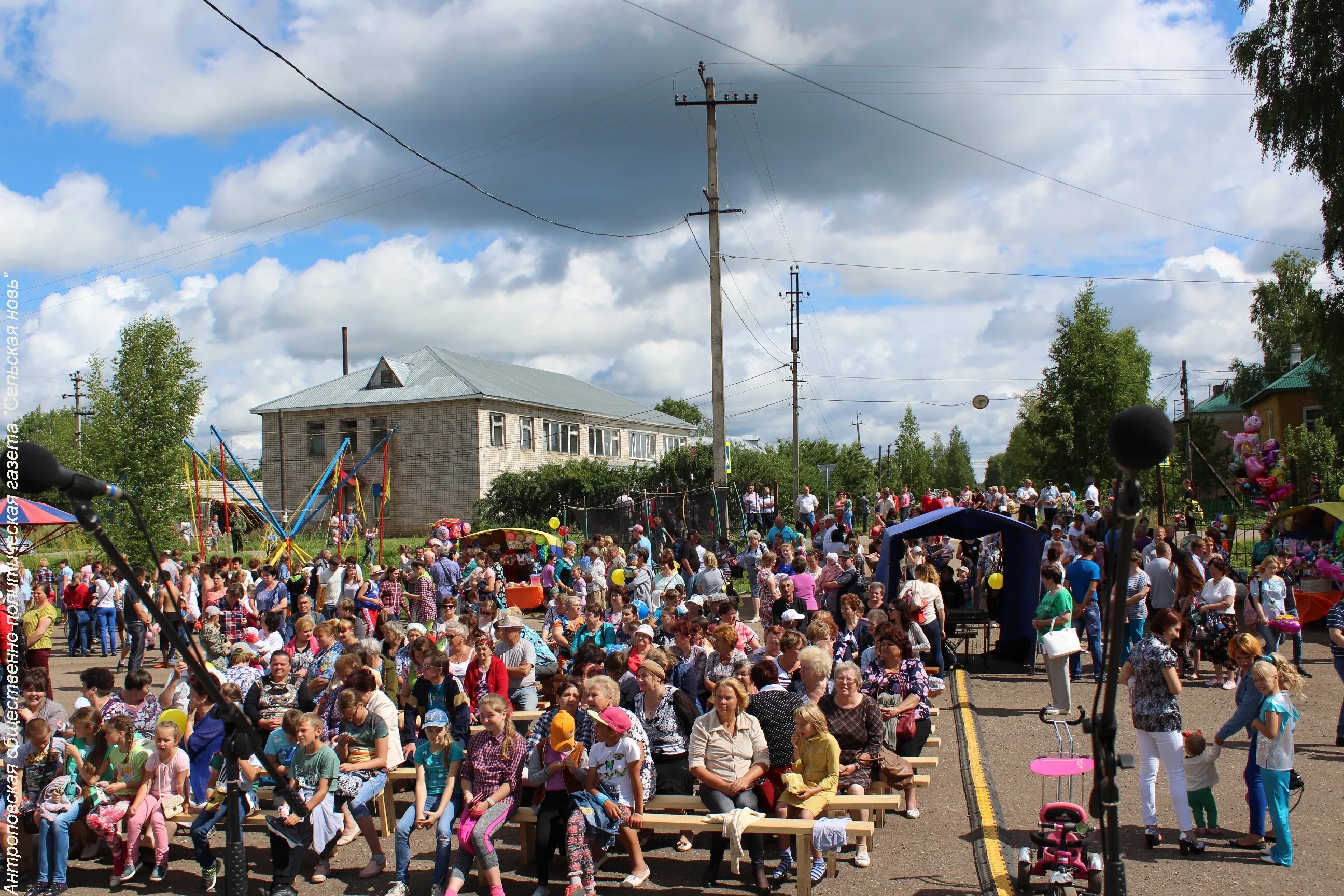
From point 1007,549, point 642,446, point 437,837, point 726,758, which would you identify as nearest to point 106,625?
point 437,837

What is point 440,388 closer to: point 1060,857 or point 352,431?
point 352,431

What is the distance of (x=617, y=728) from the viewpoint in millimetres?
6469

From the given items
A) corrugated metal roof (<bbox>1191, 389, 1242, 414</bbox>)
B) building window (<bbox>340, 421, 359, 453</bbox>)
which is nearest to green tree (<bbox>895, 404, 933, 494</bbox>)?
corrugated metal roof (<bbox>1191, 389, 1242, 414</bbox>)

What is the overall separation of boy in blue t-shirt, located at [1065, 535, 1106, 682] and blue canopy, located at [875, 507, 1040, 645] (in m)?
0.60

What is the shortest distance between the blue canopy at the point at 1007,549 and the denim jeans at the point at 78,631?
1411 cm

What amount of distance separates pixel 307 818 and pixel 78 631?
1403 cm

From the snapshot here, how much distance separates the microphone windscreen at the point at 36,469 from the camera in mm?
2986

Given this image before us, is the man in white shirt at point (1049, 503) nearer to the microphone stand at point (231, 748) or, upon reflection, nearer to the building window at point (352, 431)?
the microphone stand at point (231, 748)

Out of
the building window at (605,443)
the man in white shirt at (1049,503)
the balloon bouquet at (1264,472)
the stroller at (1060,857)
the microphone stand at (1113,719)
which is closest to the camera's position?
the microphone stand at (1113,719)

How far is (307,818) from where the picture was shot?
254 inches

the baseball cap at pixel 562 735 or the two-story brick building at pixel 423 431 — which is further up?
the two-story brick building at pixel 423 431

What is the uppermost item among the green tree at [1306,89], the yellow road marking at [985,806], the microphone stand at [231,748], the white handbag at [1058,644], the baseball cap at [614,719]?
the green tree at [1306,89]

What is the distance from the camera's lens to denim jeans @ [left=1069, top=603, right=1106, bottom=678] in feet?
39.0

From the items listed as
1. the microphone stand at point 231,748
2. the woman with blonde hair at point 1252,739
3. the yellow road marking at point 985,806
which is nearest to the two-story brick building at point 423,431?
the yellow road marking at point 985,806
